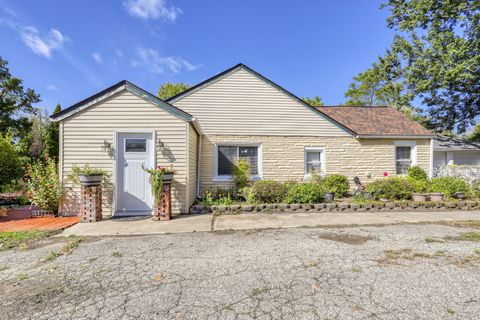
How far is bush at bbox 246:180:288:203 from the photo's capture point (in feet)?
26.0

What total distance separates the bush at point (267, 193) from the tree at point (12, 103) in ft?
74.9

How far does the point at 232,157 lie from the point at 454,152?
18508 mm

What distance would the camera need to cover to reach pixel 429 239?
4.68 meters

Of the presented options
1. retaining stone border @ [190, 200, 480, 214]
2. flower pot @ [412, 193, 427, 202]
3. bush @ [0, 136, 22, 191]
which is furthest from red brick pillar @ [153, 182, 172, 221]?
flower pot @ [412, 193, 427, 202]

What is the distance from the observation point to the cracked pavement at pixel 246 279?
238 centimetres

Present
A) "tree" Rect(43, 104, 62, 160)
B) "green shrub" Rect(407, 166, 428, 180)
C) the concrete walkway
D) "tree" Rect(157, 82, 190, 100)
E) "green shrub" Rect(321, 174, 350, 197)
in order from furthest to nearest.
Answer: "tree" Rect(157, 82, 190, 100) < "tree" Rect(43, 104, 62, 160) < "green shrub" Rect(407, 166, 428, 180) < "green shrub" Rect(321, 174, 350, 197) < the concrete walkway

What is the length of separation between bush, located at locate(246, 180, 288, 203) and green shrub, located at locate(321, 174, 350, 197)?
7.59 feet

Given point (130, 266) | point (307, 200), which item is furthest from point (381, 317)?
point (307, 200)

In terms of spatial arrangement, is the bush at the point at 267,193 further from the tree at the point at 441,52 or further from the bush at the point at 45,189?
the tree at the point at 441,52

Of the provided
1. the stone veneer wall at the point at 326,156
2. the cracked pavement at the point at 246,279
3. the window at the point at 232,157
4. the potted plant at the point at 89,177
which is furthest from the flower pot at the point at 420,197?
the potted plant at the point at 89,177

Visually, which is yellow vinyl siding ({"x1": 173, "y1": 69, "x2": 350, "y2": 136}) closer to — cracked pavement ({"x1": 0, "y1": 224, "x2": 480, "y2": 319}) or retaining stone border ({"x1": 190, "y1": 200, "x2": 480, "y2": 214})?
retaining stone border ({"x1": 190, "y1": 200, "x2": 480, "y2": 214})

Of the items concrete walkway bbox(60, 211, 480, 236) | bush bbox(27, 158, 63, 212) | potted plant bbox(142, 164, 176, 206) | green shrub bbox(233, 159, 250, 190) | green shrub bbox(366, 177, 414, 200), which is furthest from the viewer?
green shrub bbox(233, 159, 250, 190)

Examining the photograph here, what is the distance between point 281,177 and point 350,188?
3220 mm

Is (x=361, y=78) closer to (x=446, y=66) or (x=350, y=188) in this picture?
(x=446, y=66)
